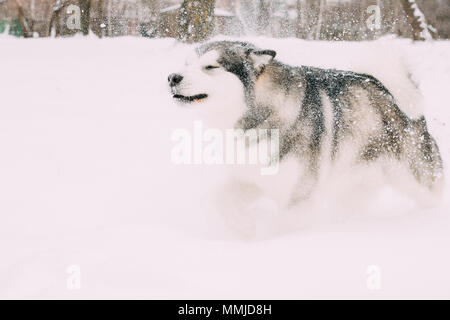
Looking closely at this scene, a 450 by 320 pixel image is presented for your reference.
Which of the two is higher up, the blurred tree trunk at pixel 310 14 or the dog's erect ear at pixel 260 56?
the blurred tree trunk at pixel 310 14

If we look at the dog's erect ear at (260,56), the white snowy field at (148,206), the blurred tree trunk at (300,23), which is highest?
the blurred tree trunk at (300,23)

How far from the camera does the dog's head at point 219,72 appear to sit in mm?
1585

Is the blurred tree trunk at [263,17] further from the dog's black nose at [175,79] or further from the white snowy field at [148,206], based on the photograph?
the dog's black nose at [175,79]

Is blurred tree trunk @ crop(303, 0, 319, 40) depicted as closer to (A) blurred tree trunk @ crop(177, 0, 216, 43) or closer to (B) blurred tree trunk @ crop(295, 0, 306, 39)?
(B) blurred tree trunk @ crop(295, 0, 306, 39)

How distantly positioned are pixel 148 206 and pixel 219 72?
26.8 inches

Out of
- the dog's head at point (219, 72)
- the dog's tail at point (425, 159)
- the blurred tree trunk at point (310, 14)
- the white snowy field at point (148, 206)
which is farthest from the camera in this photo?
the blurred tree trunk at point (310, 14)

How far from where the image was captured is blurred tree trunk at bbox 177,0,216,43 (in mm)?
1934

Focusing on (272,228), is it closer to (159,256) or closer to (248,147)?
(248,147)

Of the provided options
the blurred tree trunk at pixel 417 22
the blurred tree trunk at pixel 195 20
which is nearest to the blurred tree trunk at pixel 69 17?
the blurred tree trunk at pixel 195 20

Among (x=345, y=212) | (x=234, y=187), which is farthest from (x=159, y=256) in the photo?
(x=345, y=212)

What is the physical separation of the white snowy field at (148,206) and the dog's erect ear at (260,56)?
15cm

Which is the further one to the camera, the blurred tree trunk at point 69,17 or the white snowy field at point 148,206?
the blurred tree trunk at point 69,17

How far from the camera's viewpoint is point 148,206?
1.83m
